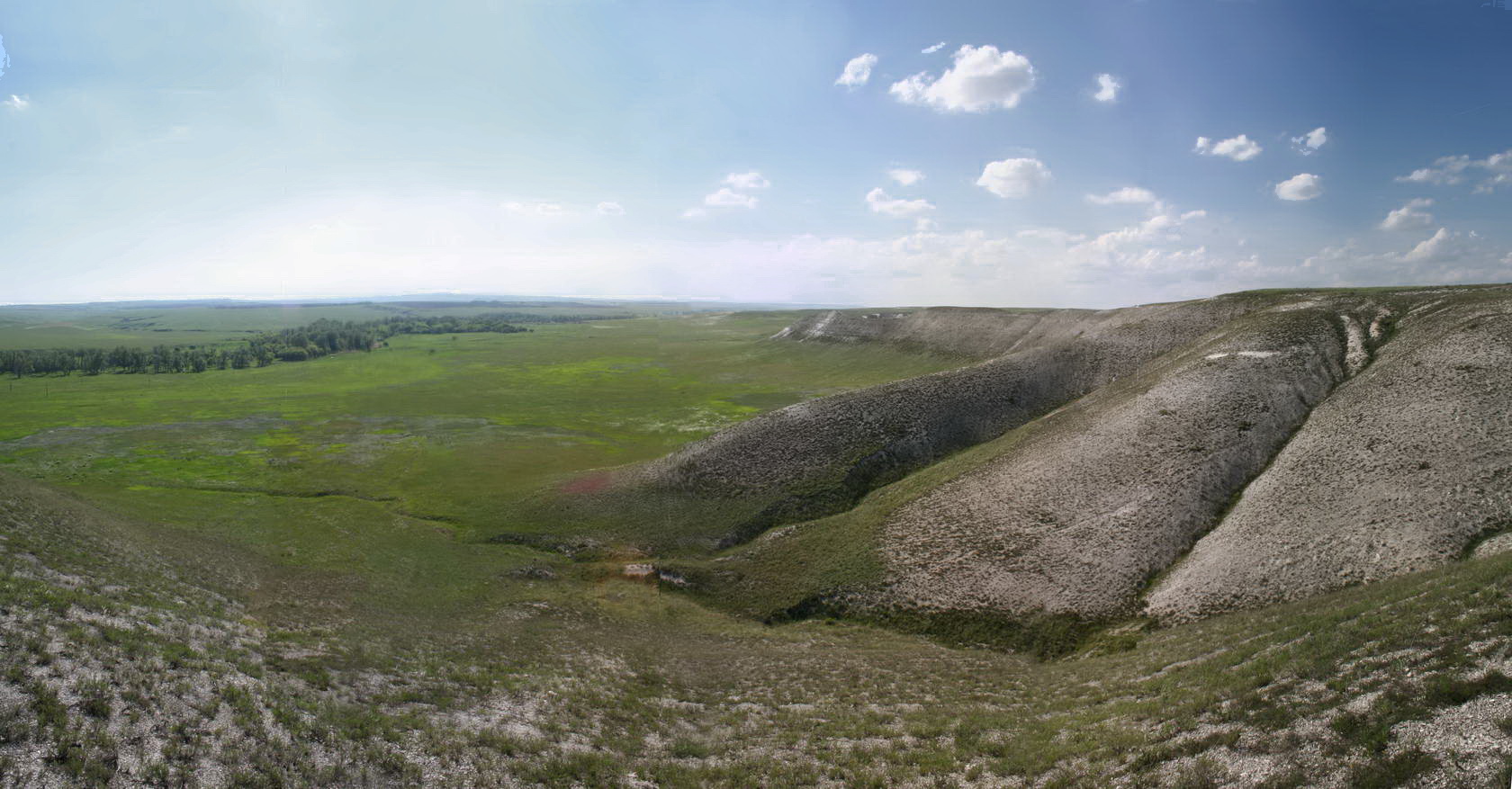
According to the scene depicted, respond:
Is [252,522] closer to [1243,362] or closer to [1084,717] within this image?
[1084,717]

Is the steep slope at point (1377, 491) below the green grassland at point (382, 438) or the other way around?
the other way around

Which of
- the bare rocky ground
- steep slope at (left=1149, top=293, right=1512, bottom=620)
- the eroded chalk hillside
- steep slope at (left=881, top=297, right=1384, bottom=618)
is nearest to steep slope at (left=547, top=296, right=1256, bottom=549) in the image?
the eroded chalk hillside

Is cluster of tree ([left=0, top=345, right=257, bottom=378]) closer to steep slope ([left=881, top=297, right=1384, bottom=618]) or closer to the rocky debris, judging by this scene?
the rocky debris

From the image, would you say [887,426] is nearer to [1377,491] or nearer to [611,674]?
[1377,491]

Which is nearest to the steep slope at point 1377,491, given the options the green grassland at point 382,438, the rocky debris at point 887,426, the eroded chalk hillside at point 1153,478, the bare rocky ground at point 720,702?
the eroded chalk hillside at point 1153,478

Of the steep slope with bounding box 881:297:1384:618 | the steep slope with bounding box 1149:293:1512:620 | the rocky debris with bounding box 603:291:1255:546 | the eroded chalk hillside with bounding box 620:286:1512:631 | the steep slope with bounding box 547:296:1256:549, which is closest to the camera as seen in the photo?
the steep slope with bounding box 1149:293:1512:620

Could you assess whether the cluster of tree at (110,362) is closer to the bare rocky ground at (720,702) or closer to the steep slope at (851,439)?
the steep slope at (851,439)
